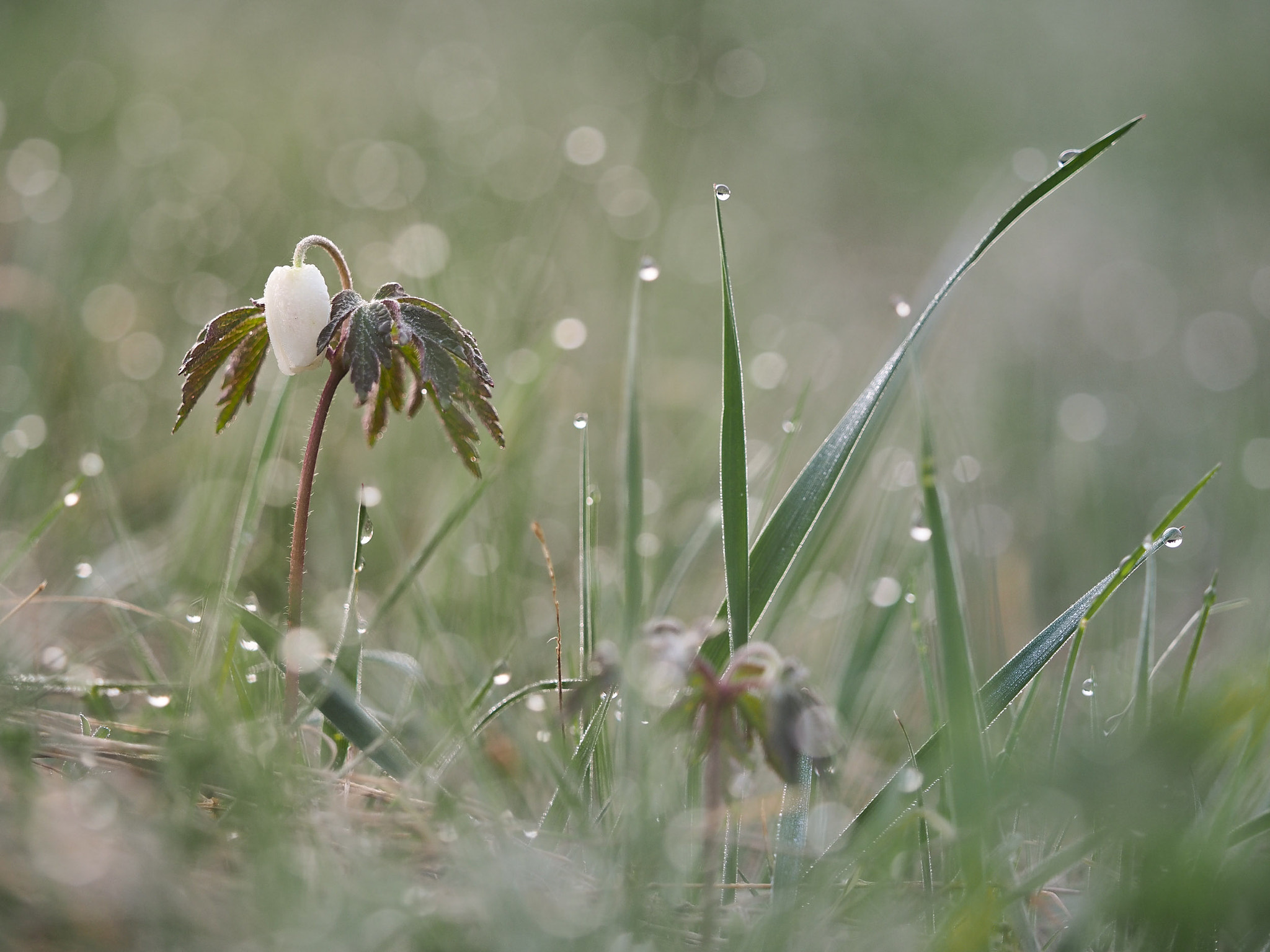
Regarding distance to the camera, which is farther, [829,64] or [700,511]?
[829,64]

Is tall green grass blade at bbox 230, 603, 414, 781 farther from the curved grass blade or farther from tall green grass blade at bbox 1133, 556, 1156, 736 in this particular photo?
tall green grass blade at bbox 1133, 556, 1156, 736

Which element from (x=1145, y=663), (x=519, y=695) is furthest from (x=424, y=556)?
(x=1145, y=663)

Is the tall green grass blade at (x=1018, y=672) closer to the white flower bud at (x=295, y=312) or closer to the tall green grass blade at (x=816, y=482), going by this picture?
the tall green grass blade at (x=816, y=482)

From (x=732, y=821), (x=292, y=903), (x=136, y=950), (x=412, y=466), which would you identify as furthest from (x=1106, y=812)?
(x=412, y=466)

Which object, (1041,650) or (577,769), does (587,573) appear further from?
(1041,650)

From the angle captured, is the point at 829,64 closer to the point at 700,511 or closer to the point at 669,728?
the point at 700,511
